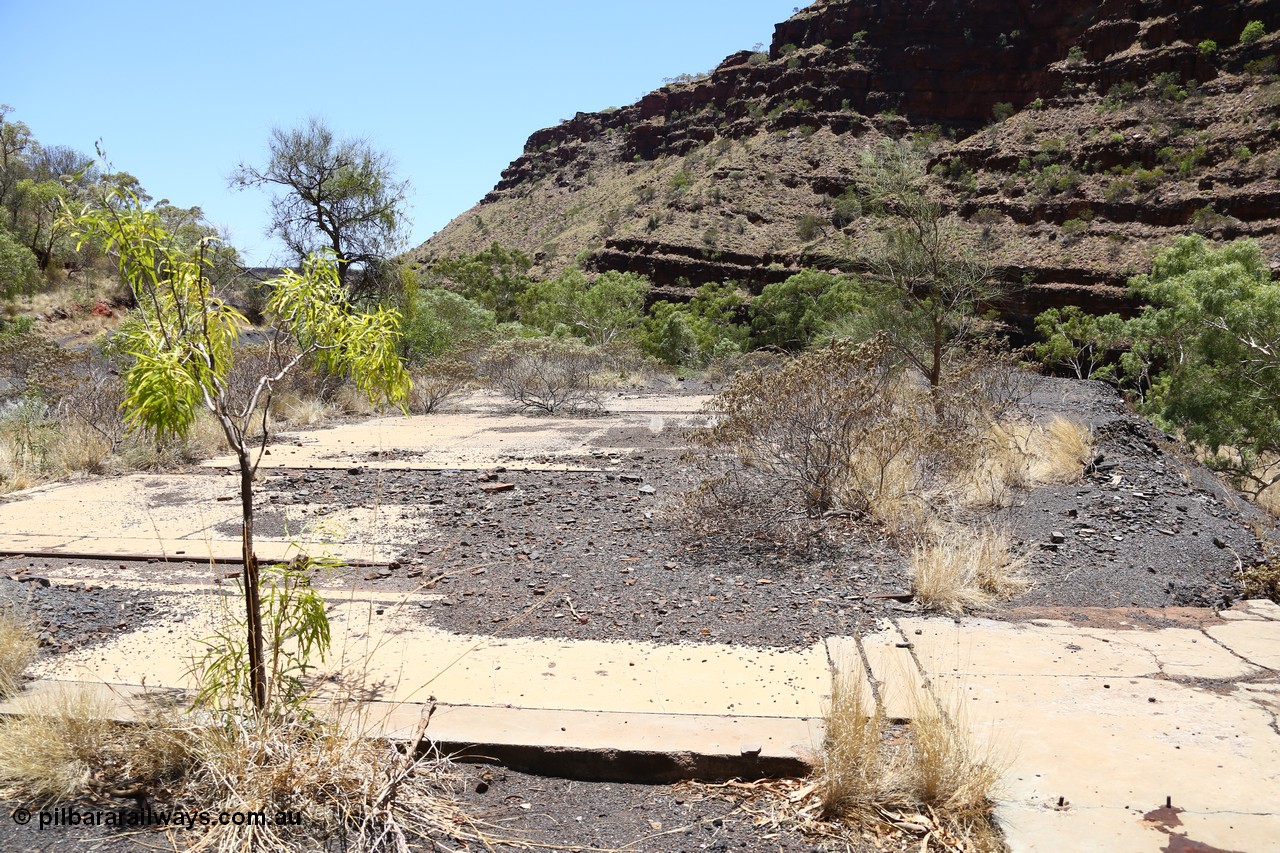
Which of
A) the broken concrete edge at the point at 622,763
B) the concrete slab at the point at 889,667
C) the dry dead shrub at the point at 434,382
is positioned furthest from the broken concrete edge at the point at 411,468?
the dry dead shrub at the point at 434,382

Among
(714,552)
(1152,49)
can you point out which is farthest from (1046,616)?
(1152,49)

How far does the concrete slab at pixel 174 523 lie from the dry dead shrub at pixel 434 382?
8096 millimetres

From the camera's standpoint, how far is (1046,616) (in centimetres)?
486

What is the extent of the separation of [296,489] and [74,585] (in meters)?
3.20

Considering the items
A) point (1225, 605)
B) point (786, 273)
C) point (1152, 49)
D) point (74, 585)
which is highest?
point (1152, 49)

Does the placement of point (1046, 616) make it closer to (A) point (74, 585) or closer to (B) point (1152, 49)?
(A) point (74, 585)

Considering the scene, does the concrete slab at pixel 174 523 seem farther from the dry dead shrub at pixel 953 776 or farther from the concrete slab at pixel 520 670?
the dry dead shrub at pixel 953 776

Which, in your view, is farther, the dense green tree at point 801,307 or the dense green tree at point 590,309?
the dense green tree at point 801,307

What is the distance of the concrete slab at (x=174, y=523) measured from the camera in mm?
6391

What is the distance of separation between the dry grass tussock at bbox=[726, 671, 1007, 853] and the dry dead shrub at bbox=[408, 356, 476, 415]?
14.6 m

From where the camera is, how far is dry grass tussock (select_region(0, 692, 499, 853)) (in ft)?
9.27

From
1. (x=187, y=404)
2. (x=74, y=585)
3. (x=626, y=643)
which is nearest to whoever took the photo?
(x=187, y=404)

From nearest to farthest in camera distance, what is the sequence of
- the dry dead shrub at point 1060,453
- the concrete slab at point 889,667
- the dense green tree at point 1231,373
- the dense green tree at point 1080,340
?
the concrete slab at point 889,667 → the dry dead shrub at point 1060,453 → the dense green tree at point 1231,373 → the dense green tree at point 1080,340

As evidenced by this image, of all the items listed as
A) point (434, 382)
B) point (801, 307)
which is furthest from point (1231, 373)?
point (801, 307)
